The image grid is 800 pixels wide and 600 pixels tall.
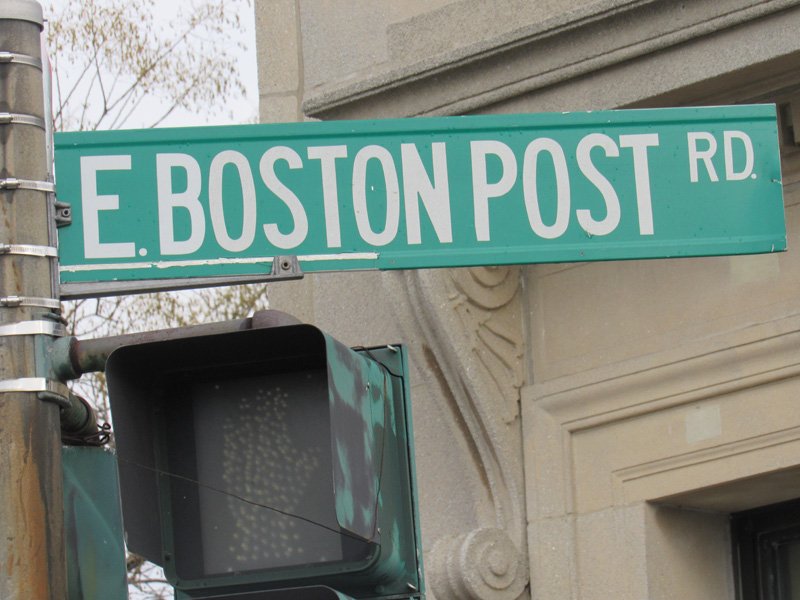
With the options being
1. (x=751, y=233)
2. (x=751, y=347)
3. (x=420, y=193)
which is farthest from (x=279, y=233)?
(x=751, y=347)

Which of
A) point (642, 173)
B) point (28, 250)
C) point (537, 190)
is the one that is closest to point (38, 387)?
point (28, 250)

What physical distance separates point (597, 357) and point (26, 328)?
3.30 meters

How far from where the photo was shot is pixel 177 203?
3.53 metres

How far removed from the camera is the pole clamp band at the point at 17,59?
10.8 feet

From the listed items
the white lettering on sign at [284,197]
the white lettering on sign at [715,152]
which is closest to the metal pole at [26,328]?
the white lettering on sign at [284,197]

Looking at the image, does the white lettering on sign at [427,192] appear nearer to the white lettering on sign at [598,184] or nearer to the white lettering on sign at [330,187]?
the white lettering on sign at [330,187]

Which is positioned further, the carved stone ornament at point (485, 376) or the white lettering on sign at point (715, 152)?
the carved stone ornament at point (485, 376)

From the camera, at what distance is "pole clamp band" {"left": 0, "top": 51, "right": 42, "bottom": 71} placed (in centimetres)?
328

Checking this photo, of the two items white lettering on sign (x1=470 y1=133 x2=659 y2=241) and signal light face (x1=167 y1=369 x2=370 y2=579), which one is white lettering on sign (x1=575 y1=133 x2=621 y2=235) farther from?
signal light face (x1=167 y1=369 x2=370 y2=579)

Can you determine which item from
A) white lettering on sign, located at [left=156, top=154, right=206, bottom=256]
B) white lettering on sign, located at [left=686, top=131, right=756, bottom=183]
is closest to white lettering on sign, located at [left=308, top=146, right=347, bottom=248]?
white lettering on sign, located at [left=156, top=154, right=206, bottom=256]

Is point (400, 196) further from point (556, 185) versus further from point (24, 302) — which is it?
point (24, 302)

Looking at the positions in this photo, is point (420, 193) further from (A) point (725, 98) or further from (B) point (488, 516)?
(B) point (488, 516)

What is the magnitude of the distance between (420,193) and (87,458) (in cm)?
92

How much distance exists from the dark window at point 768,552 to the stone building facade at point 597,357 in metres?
0.01
